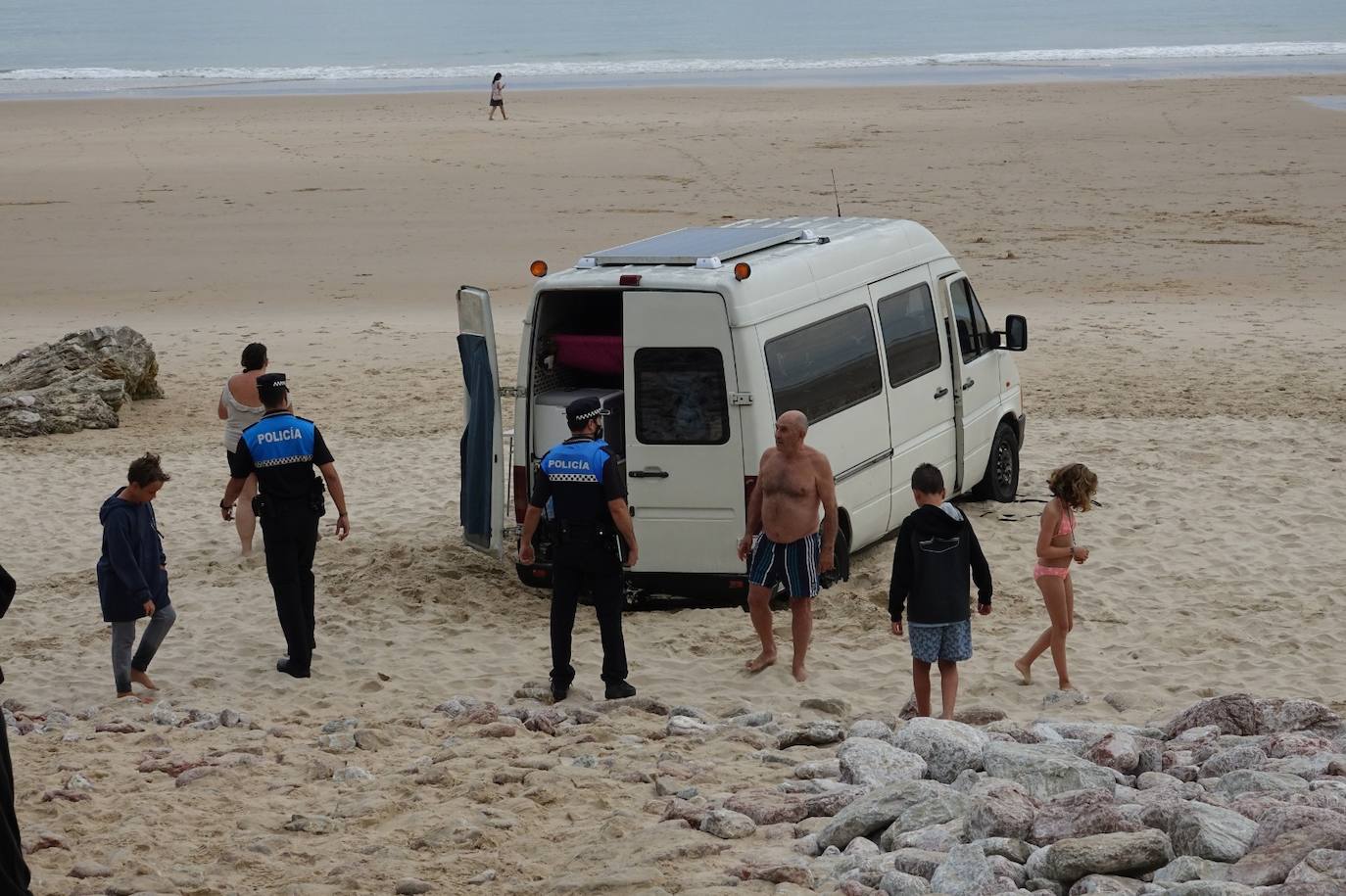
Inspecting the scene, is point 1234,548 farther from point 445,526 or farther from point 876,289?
point 445,526

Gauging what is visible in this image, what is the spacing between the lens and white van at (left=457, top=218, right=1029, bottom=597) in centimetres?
920

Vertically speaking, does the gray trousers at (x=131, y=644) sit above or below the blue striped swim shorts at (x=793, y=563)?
below

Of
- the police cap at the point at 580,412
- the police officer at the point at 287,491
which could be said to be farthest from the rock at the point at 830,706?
the police officer at the point at 287,491

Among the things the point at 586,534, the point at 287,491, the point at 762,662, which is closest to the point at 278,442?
the point at 287,491

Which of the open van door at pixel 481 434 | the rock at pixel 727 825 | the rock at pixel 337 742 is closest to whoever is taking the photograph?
the rock at pixel 727 825

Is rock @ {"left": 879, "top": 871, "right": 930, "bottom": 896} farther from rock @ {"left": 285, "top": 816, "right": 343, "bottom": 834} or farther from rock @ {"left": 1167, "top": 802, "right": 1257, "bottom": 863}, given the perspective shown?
rock @ {"left": 285, "top": 816, "right": 343, "bottom": 834}

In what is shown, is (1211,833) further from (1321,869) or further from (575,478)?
(575,478)

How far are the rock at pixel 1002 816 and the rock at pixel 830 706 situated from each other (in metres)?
2.32

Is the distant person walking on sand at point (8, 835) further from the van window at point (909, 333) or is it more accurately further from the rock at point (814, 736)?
the van window at point (909, 333)

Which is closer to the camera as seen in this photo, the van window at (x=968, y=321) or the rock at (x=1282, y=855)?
the rock at (x=1282, y=855)

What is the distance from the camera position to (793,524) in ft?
28.0

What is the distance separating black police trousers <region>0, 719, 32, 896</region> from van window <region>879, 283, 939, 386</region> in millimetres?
6636

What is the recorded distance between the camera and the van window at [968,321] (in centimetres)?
1145

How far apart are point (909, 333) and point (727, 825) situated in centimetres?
554
